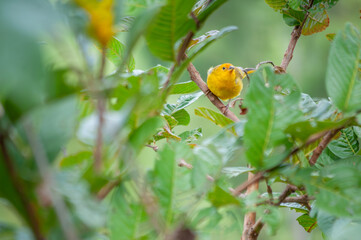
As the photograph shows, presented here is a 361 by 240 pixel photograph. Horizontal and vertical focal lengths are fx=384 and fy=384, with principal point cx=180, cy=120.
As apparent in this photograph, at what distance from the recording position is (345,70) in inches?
11.8

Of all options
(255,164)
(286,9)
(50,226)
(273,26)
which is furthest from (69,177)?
(273,26)

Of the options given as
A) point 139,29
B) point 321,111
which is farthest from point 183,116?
point 139,29

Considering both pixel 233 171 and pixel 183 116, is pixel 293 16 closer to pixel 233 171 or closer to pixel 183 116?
pixel 183 116

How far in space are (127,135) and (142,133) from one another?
25mm

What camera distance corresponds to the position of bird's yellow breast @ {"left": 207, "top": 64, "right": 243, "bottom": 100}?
167 centimetres

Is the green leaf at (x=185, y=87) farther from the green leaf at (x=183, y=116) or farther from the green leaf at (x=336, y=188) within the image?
the green leaf at (x=336, y=188)

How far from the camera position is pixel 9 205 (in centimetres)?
23

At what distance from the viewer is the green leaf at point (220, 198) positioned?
27 centimetres

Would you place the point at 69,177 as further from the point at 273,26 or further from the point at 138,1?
the point at 273,26

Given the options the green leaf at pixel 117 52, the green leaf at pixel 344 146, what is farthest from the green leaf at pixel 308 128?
the green leaf at pixel 117 52

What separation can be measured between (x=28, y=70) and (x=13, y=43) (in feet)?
0.04

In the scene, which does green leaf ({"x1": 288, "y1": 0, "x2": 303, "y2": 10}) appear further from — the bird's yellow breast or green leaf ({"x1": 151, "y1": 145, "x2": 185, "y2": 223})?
the bird's yellow breast

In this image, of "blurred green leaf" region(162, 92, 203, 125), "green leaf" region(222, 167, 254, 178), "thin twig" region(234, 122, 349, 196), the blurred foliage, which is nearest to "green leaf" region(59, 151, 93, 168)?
the blurred foliage

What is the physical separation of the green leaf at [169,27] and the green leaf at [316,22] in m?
0.50
